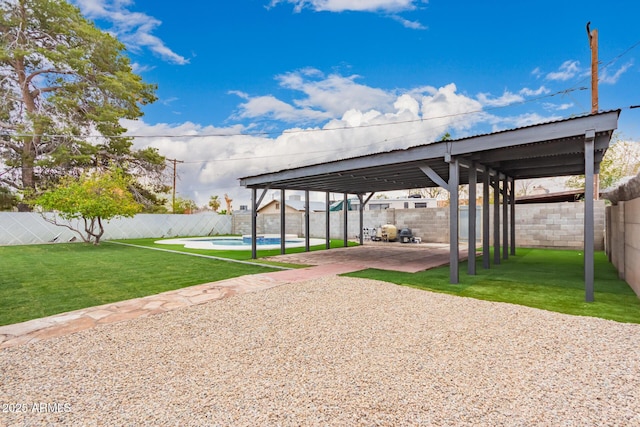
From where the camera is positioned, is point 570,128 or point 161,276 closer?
point 570,128

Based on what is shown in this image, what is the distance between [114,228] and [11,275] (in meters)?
11.2

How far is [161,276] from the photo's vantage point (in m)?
6.98

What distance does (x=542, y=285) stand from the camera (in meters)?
6.00

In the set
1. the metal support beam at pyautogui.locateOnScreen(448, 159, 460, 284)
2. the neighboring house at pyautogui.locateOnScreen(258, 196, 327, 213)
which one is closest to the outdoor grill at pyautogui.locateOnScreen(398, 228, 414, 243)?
the metal support beam at pyautogui.locateOnScreen(448, 159, 460, 284)

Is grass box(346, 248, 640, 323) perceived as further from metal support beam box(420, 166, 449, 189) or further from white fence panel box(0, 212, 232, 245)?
white fence panel box(0, 212, 232, 245)

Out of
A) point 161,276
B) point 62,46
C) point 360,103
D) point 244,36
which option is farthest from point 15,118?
point 360,103

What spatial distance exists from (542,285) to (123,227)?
18551 millimetres

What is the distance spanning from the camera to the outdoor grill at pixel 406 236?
583 inches

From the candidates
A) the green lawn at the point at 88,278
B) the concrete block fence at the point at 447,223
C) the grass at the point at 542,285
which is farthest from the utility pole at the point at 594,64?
the green lawn at the point at 88,278

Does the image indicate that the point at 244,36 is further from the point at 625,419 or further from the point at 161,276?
the point at 625,419

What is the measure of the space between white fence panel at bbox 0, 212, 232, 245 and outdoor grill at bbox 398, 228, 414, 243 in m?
11.8

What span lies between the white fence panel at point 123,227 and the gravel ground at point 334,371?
50.3 feet

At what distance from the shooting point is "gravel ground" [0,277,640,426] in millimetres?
2131

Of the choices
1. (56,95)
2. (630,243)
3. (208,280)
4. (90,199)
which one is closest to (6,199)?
(56,95)
